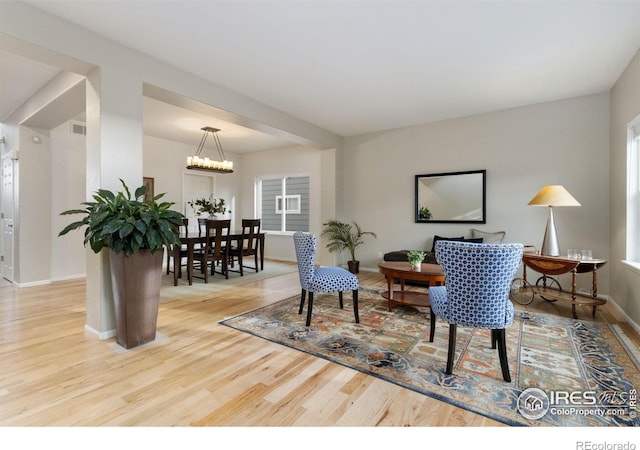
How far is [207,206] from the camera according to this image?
599 cm

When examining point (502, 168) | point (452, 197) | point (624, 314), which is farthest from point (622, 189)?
point (452, 197)

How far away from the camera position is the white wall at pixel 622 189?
295 cm

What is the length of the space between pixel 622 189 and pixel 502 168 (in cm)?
146

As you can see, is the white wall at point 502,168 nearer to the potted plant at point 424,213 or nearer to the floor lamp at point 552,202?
the potted plant at point 424,213

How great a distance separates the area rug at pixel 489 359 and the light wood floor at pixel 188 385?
7.1 inches

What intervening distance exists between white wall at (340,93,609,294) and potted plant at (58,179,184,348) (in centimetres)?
406

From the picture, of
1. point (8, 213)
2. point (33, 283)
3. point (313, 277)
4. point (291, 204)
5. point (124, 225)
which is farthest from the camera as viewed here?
point (291, 204)

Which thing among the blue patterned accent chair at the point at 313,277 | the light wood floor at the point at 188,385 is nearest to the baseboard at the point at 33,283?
the light wood floor at the point at 188,385

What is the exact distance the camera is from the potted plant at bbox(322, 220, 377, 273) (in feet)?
19.1

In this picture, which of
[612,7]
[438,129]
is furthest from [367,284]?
[612,7]

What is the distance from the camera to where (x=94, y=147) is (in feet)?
8.73

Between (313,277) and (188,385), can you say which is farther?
(313,277)

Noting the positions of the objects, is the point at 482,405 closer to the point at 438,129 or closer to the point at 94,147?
the point at 94,147

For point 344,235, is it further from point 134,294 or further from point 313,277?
point 134,294
